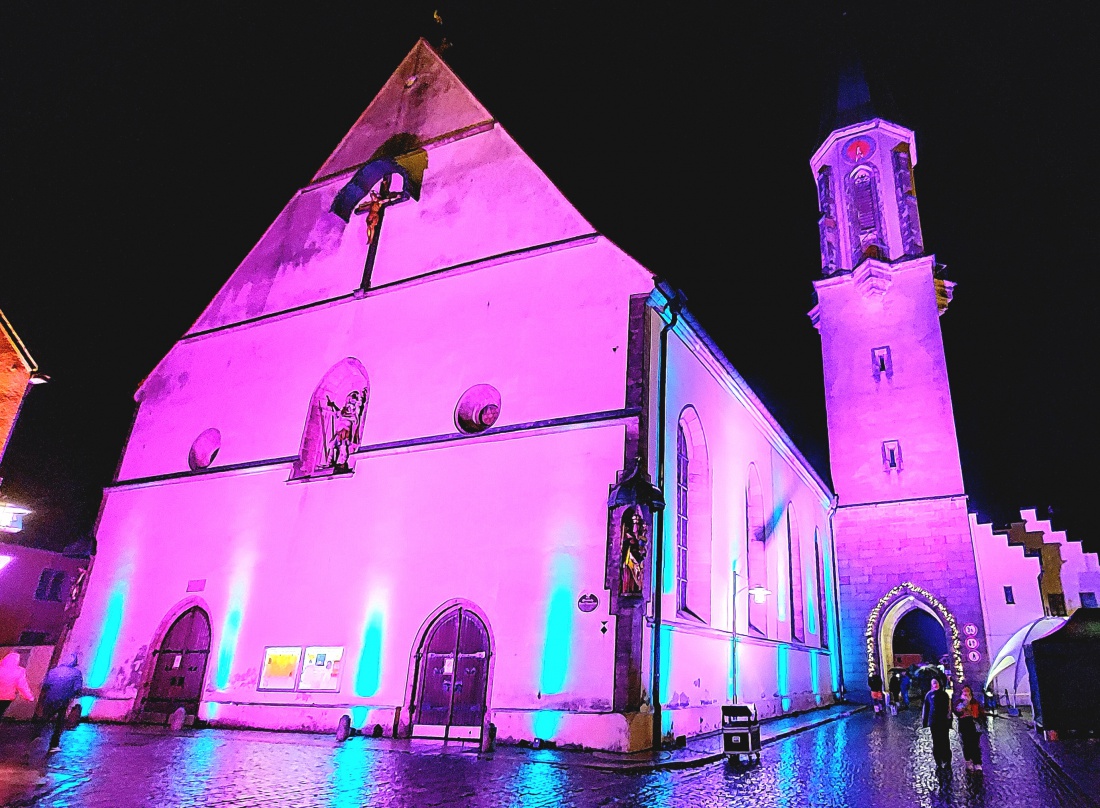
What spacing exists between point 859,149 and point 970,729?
30.2m

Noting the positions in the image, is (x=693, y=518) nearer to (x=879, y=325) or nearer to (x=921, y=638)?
(x=879, y=325)

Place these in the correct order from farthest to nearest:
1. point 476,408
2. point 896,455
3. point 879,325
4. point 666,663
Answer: point 879,325 < point 896,455 < point 476,408 < point 666,663

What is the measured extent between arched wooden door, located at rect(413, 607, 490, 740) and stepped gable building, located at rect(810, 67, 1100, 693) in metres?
18.6

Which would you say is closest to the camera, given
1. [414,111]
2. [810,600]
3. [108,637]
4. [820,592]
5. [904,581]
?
[108,637]

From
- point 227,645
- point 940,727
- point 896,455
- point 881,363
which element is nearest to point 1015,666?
point 896,455

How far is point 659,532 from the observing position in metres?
12.6

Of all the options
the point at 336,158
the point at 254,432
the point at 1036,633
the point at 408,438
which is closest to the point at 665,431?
the point at 408,438

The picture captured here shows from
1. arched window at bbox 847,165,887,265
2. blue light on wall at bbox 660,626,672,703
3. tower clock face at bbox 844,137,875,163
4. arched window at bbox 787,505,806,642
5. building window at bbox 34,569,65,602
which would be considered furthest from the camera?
tower clock face at bbox 844,137,875,163

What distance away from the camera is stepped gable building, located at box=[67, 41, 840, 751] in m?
12.2

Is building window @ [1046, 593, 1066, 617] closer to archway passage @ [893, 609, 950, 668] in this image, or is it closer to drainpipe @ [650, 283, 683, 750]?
archway passage @ [893, 609, 950, 668]

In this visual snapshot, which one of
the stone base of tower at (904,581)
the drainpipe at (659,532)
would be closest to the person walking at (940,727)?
the drainpipe at (659,532)

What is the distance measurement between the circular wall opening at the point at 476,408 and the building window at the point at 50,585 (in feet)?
88.9

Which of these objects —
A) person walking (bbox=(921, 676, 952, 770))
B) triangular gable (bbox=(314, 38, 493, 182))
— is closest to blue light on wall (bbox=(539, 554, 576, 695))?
person walking (bbox=(921, 676, 952, 770))

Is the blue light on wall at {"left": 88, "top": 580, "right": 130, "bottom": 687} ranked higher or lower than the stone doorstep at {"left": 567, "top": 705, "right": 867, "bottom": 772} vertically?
higher
